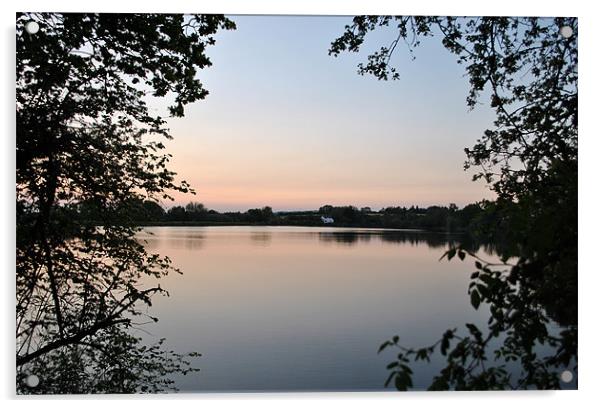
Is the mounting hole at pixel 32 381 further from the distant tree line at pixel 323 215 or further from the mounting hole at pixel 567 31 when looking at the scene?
the mounting hole at pixel 567 31

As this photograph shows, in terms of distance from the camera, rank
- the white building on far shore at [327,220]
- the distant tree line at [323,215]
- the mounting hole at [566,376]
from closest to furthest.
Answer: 1. the mounting hole at [566,376]
2. the distant tree line at [323,215]
3. the white building on far shore at [327,220]

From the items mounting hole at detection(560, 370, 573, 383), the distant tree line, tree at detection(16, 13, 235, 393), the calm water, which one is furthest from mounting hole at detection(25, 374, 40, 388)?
mounting hole at detection(560, 370, 573, 383)

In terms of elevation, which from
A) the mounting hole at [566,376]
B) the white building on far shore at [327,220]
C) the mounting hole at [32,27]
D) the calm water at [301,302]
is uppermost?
the mounting hole at [32,27]

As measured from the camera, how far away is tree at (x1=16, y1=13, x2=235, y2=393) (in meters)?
2.86

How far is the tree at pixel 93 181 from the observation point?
2863mm

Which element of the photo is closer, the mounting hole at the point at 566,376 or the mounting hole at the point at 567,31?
the mounting hole at the point at 566,376

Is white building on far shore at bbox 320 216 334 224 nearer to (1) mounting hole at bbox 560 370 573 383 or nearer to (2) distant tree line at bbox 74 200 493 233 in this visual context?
(2) distant tree line at bbox 74 200 493 233

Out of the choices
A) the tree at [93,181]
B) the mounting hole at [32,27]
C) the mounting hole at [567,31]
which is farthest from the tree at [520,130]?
the mounting hole at [32,27]

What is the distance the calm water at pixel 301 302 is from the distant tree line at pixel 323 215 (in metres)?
0.05

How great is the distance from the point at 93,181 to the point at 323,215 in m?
1.32

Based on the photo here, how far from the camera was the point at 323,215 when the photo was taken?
3.22 meters

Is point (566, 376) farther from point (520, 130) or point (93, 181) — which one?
point (93, 181)

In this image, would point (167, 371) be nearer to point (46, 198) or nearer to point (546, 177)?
point (46, 198)

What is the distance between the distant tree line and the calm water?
0.05 meters
